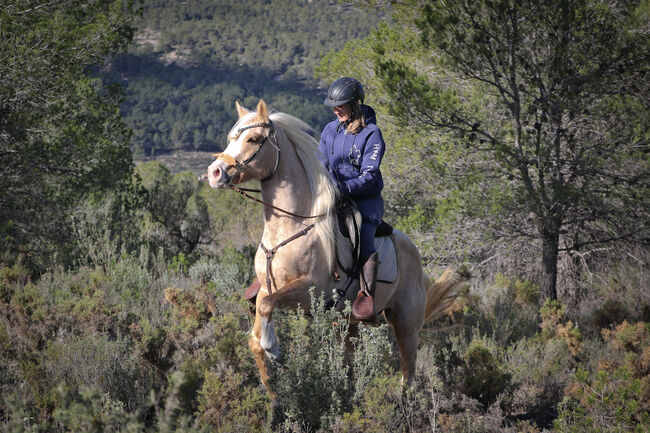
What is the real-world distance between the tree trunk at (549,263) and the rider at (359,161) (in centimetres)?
491

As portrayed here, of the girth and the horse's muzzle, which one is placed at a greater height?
the horse's muzzle

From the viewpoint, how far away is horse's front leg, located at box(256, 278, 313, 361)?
3893 mm

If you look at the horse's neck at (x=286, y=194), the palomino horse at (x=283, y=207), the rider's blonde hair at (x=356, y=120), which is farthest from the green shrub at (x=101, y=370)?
the rider's blonde hair at (x=356, y=120)

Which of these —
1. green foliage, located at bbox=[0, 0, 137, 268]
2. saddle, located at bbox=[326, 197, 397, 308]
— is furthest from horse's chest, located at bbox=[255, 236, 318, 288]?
green foliage, located at bbox=[0, 0, 137, 268]

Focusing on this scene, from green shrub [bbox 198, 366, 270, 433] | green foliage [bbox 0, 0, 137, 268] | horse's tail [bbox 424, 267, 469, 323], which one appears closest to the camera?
green shrub [bbox 198, 366, 270, 433]

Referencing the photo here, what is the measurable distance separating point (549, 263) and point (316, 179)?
602cm

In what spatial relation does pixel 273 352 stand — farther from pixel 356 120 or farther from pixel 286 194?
pixel 356 120

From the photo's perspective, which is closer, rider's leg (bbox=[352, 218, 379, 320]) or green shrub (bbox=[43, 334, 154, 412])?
green shrub (bbox=[43, 334, 154, 412])

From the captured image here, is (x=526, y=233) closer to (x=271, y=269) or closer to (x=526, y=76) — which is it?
(x=526, y=76)

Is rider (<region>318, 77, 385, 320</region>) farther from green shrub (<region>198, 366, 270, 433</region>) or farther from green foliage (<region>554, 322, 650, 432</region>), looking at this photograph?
green foliage (<region>554, 322, 650, 432</region>)

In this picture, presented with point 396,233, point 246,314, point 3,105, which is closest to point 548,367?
point 396,233

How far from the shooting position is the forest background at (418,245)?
409 centimetres

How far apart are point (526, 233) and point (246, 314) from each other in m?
4.93

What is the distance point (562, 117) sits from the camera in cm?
954
